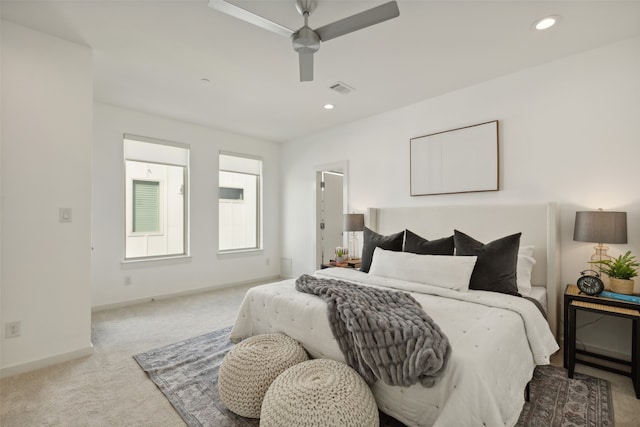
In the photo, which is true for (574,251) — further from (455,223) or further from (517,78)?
(517,78)

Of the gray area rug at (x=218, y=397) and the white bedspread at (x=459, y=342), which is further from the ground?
the white bedspread at (x=459, y=342)

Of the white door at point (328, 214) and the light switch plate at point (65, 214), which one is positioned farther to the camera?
the white door at point (328, 214)

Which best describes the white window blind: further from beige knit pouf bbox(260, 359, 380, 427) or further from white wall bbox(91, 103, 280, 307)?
beige knit pouf bbox(260, 359, 380, 427)

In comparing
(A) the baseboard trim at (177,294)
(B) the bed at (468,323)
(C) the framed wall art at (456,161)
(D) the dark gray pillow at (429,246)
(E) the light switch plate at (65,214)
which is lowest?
(A) the baseboard trim at (177,294)

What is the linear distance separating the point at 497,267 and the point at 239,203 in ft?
13.7

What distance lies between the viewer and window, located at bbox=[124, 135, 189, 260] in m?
4.17

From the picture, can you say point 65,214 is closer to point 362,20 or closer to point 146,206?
point 146,206

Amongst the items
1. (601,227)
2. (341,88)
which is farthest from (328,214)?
(601,227)

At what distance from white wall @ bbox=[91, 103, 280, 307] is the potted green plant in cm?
461

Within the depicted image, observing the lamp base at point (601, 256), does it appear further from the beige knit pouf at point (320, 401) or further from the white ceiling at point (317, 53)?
the beige knit pouf at point (320, 401)

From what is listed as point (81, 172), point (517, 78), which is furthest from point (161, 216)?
point (517, 78)

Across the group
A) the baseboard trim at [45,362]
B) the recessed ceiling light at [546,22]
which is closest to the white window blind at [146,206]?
the baseboard trim at [45,362]

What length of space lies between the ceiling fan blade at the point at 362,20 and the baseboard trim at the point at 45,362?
318 centimetres

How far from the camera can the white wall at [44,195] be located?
2264 mm
